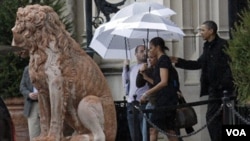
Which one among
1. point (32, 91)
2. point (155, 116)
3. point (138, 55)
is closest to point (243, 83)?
point (155, 116)

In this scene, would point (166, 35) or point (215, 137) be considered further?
point (166, 35)

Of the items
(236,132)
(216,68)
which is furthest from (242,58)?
(216,68)

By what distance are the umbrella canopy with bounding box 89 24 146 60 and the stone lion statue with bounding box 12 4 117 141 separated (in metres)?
6.06

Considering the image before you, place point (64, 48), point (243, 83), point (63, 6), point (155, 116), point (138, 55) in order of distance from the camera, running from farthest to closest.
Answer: point (63, 6)
point (138, 55)
point (155, 116)
point (243, 83)
point (64, 48)

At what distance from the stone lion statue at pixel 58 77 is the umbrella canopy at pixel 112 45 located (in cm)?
606

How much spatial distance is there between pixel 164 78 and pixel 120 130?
178 cm

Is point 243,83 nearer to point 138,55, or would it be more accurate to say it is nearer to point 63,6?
point 138,55

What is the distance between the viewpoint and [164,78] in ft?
44.4

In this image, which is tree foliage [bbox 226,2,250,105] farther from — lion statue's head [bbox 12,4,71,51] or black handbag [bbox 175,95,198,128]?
lion statue's head [bbox 12,4,71,51]

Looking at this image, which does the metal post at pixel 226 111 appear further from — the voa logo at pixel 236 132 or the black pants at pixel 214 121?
the voa logo at pixel 236 132

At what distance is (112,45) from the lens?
51.0 ft

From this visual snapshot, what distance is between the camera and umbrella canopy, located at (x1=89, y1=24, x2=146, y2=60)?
1516 cm

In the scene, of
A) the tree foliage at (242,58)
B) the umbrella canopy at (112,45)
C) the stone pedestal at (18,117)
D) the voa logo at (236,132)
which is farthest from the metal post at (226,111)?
the stone pedestal at (18,117)

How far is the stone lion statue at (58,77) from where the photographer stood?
866cm
